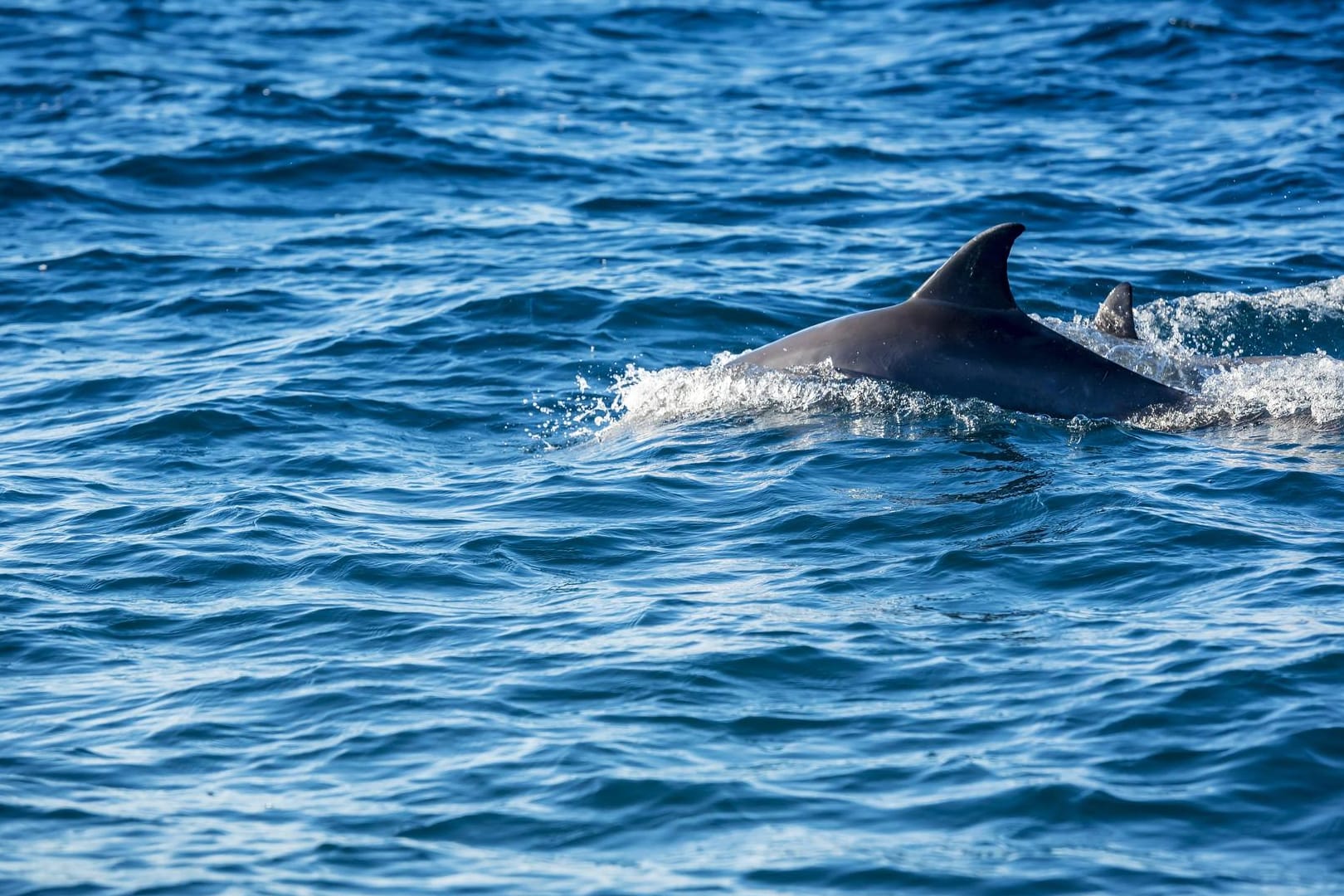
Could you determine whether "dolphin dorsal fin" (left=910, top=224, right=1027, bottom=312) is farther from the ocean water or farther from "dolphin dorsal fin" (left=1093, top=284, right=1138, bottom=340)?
"dolphin dorsal fin" (left=1093, top=284, right=1138, bottom=340)

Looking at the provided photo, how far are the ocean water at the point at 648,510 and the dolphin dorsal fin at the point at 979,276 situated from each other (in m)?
0.83

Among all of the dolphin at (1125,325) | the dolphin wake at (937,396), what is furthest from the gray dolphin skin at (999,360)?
the dolphin at (1125,325)

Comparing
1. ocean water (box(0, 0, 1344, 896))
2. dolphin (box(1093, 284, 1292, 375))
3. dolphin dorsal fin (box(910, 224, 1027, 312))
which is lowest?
ocean water (box(0, 0, 1344, 896))

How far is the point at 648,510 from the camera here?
11320 millimetres

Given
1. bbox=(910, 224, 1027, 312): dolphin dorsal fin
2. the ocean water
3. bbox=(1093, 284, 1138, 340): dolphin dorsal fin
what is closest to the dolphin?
bbox=(1093, 284, 1138, 340): dolphin dorsal fin

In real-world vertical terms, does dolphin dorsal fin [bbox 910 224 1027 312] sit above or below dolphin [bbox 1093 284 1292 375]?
above

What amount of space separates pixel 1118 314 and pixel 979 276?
182cm

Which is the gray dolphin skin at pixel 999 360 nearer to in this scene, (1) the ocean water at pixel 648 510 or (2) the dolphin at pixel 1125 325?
(1) the ocean water at pixel 648 510

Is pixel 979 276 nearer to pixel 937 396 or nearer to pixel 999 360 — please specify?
pixel 999 360

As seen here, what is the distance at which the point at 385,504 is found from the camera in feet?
38.3

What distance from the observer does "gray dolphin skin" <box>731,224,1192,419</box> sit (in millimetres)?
12680

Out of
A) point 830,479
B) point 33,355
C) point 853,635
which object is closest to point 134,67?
point 33,355

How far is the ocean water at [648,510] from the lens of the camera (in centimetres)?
712

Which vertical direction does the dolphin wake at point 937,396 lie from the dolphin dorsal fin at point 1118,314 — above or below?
below
